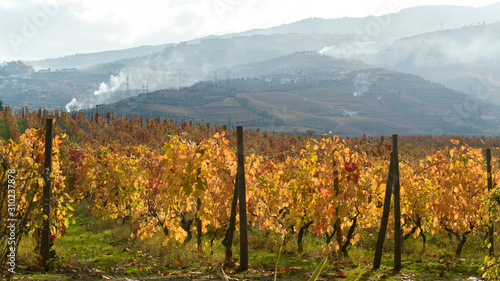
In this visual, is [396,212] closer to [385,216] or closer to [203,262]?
[385,216]

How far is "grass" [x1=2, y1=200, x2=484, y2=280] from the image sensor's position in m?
10.9

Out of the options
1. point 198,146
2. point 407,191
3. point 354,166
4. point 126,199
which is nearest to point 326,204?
point 354,166

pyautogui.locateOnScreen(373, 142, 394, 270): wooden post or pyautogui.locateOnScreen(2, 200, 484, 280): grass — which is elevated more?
pyautogui.locateOnScreen(373, 142, 394, 270): wooden post

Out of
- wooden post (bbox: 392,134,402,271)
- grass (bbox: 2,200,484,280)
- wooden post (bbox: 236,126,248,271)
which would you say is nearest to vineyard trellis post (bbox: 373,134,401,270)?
wooden post (bbox: 392,134,402,271)

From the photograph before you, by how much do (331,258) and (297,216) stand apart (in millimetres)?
2243

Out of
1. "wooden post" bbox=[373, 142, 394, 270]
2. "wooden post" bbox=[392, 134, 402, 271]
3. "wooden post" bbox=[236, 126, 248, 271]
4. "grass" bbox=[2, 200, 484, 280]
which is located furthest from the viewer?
"wooden post" bbox=[392, 134, 402, 271]

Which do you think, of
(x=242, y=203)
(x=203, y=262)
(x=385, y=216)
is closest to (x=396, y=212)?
(x=385, y=216)

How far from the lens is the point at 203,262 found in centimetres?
1261

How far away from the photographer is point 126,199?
797 inches

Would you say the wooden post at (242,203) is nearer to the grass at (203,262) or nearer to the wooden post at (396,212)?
the grass at (203,262)

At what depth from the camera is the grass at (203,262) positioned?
Result: 10.9 metres

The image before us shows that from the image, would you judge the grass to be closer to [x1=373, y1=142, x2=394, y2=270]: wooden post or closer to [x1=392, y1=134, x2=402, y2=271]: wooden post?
[x1=392, y1=134, x2=402, y2=271]: wooden post

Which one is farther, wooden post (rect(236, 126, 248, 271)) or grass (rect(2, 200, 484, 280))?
wooden post (rect(236, 126, 248, 271))

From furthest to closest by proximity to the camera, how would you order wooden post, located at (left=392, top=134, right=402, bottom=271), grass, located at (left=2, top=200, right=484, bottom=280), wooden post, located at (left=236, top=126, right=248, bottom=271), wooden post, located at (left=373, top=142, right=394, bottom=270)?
wooden post, located at (left=392, top=134, right=402, bottom=271) < wooden post, located at (left=373, top=142, right=394, bottom=270) < wooden post, located at (left=236, top=126, right=248, bottom=271) < grass, located at (left=2, top=200, right=484, bottom=280)
